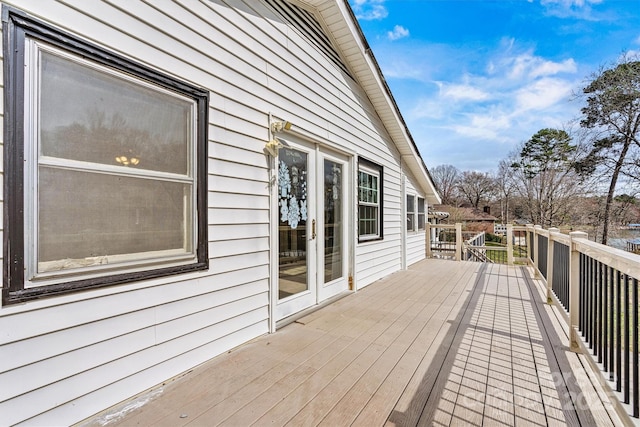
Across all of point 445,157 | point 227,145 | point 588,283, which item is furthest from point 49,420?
point 445,157

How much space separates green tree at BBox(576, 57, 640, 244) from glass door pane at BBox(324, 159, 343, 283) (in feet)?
49.0

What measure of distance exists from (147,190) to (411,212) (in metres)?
6.83

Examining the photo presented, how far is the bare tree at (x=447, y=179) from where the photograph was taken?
38.7m

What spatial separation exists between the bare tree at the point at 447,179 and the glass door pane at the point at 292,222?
38.3 metres

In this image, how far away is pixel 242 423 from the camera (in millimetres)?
1651

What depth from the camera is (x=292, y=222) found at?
339 cm

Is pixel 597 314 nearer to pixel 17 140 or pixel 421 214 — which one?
pixel 17 140

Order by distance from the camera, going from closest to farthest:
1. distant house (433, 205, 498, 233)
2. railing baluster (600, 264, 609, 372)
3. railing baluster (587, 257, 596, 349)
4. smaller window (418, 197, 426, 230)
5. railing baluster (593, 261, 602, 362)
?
railing baluster (600, 264, 609, 372), railing baluster (593, 261, 602, 362), railing baluster (587, 257, 596, 349), smaller window (418, 197, 426, 230), distant house (433, 205, 498, 233)

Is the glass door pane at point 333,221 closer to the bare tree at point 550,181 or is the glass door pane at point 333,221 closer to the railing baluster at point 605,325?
the railing baluster at point 605,325

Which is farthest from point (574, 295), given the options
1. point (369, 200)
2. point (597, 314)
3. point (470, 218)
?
point (470, 218)

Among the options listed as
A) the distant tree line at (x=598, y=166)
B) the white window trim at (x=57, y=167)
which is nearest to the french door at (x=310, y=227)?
the white window trim at (x=57, y=167)

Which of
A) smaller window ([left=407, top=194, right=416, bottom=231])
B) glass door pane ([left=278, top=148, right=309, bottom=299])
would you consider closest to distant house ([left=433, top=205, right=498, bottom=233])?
smaller window ([left=407, top=194, right=416, bottom=231])

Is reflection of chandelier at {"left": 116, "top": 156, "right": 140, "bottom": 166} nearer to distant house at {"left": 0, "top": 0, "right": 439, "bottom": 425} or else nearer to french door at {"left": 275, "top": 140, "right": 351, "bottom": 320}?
distant house at {"left": 0, "top": 0, "right": 439, "bottom": 425}

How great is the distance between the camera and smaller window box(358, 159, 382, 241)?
16.2 feet
